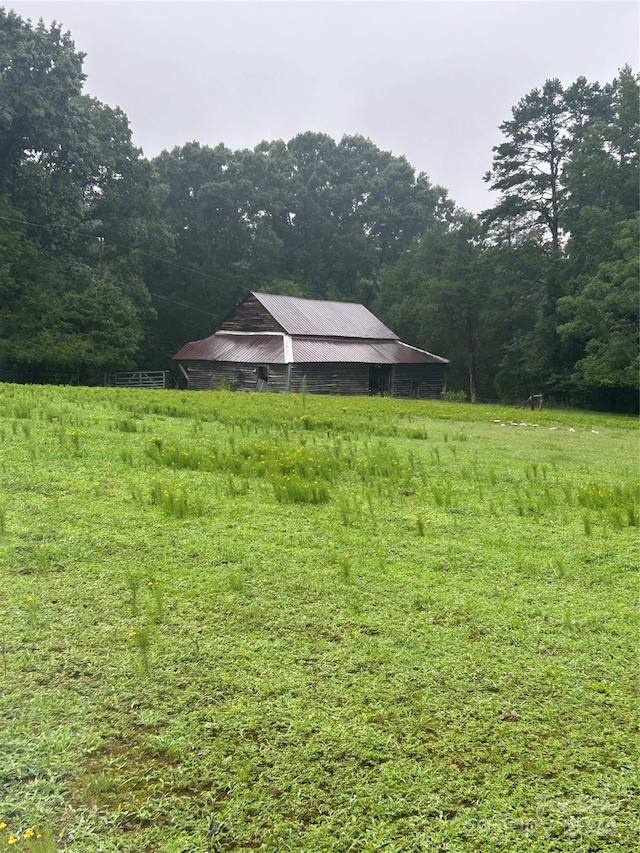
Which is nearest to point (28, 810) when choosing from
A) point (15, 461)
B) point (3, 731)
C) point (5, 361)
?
point (3, 731)

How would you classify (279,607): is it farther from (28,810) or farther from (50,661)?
(28,810)

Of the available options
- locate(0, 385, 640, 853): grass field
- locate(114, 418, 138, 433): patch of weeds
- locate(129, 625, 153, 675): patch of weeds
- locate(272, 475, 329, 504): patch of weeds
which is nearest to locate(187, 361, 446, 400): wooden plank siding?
locate(114, 418, 138, 433): patch of weeds

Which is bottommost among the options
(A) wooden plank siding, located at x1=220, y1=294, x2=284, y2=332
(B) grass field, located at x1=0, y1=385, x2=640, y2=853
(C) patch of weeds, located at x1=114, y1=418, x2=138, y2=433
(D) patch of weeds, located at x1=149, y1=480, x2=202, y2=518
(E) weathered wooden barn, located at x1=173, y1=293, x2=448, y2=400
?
(B) grass field, located at x1=0, y1=385, x2=640, y2=853

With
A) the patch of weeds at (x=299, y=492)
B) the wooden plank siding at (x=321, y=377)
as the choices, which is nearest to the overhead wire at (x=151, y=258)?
the wooden plank siding at (x=321, y=377)

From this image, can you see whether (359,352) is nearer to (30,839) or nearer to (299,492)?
(299,492)

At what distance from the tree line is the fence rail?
1.91 m

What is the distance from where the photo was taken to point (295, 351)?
119 ft

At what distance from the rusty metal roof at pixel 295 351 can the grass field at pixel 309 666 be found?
95.2 feet

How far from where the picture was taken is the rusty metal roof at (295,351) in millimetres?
36281

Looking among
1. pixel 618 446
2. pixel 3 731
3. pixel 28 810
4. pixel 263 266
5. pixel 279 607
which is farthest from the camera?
pixel 263 266

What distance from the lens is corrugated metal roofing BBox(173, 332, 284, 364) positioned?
36531mm

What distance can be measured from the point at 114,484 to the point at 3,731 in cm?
402

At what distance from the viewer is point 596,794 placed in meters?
2.81

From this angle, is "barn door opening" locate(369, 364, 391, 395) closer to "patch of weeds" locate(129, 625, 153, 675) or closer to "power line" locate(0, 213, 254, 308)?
"power line" locate(0, 213, 254, 308)
